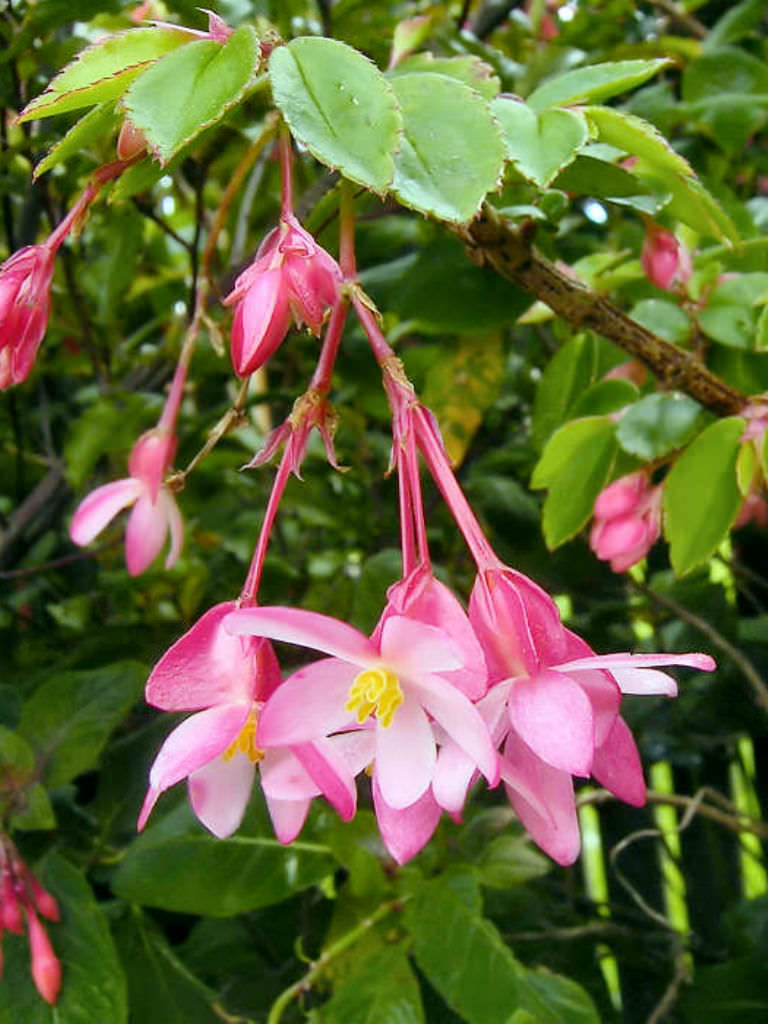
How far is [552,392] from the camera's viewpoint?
632 mm

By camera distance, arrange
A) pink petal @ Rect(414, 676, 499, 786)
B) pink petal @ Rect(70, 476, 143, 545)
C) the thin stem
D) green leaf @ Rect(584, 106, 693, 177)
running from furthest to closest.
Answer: the thin stem < pink petal @ Rect(70, 476, 143, 545) < green leaf @ Rect(584, 106, 693, 177) < pink petal @ Rect(414, 676, 499, 786)

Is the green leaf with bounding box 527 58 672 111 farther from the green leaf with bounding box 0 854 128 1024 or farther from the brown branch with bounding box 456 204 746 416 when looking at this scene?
the green leaf with bounding box 0 854 128 1024

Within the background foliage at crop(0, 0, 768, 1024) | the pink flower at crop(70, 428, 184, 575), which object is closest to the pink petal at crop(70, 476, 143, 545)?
the pink flower at crop(70, 428, 184, 575)

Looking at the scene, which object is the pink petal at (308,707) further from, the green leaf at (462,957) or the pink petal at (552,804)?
the green leaf at (462,957)

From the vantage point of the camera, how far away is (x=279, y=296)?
327 mm

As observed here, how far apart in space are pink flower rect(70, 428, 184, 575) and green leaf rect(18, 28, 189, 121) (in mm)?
203

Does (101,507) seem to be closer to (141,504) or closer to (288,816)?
(141,504)

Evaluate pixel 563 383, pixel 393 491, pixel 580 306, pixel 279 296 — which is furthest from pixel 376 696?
pixel 393 491

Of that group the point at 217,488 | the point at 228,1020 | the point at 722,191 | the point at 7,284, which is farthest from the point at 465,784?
the point at 217,488

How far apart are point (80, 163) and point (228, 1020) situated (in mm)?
510

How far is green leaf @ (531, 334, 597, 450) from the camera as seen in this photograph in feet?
1.99

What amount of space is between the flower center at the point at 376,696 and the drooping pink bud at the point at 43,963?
34cm

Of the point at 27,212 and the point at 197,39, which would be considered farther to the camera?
the point at 27,212

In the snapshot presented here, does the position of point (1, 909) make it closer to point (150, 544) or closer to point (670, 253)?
point (150, 544)
